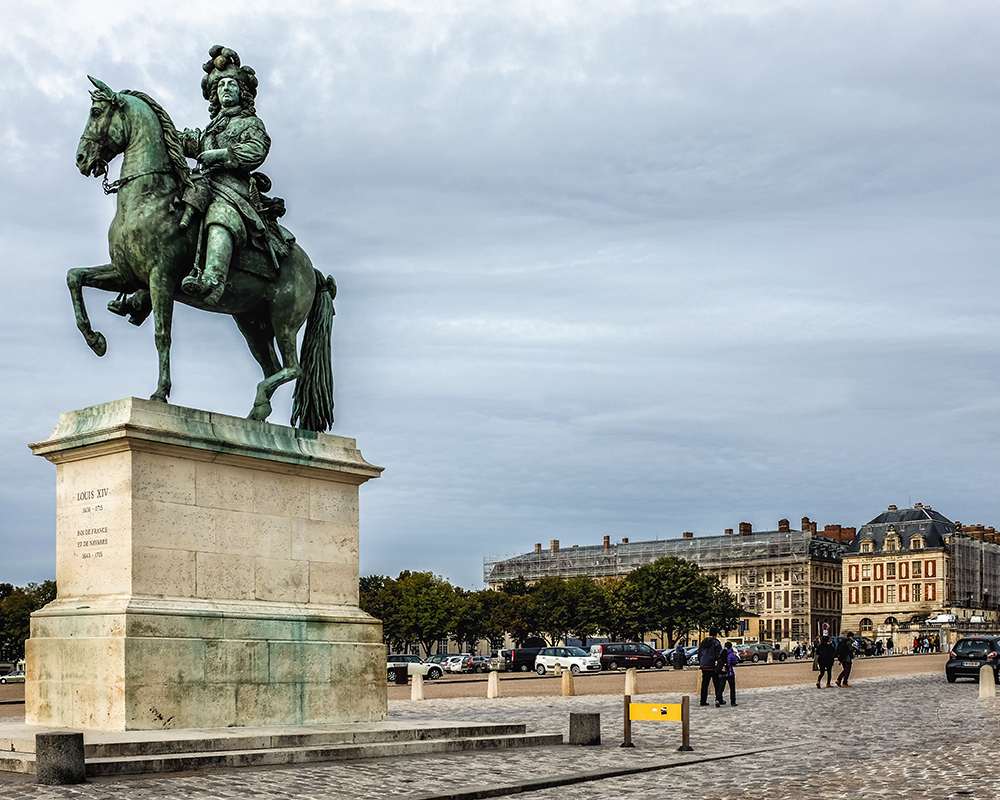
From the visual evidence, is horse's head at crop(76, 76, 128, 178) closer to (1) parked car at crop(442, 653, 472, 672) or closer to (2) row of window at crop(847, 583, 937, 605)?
(1) parked car at crop(442, 653, 472, 672)

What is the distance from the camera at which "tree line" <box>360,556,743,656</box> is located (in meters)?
106

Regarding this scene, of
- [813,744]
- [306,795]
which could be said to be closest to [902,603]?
[813,744]

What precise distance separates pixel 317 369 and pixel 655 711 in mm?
6599

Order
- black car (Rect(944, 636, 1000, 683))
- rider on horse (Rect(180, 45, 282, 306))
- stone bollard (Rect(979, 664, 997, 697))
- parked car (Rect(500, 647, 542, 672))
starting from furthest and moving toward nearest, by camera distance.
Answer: parked car (Rect(500, 647, 542, 672)), black car (Rect(944, 636, 1000, 683)), stone bollard (Rect(979, 664, 997, 697)), rider on horse (Rect(180, 45, 282, 306))

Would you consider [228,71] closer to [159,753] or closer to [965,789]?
[159,753]

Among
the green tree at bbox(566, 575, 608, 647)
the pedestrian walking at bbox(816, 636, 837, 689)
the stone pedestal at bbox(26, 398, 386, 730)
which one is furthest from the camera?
the green tree at bbox(566, 575, 608, 647)

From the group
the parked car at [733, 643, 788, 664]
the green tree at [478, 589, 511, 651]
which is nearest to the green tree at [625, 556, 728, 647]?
the green tree at [478, 589, 511, 651]

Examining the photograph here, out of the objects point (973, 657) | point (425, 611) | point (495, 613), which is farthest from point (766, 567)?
point (973, 657)

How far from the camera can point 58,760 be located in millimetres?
11719

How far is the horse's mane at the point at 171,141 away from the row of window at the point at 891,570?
143888 mm

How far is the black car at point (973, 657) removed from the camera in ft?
146

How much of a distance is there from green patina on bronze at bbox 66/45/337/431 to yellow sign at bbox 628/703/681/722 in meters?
5.74

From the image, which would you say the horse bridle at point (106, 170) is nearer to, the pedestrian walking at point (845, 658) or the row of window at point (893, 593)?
the pedestrian walking at point (845, 658)

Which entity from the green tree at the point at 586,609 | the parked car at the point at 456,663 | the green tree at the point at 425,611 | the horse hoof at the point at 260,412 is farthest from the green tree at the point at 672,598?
the horse hoof at the point at 260,412
